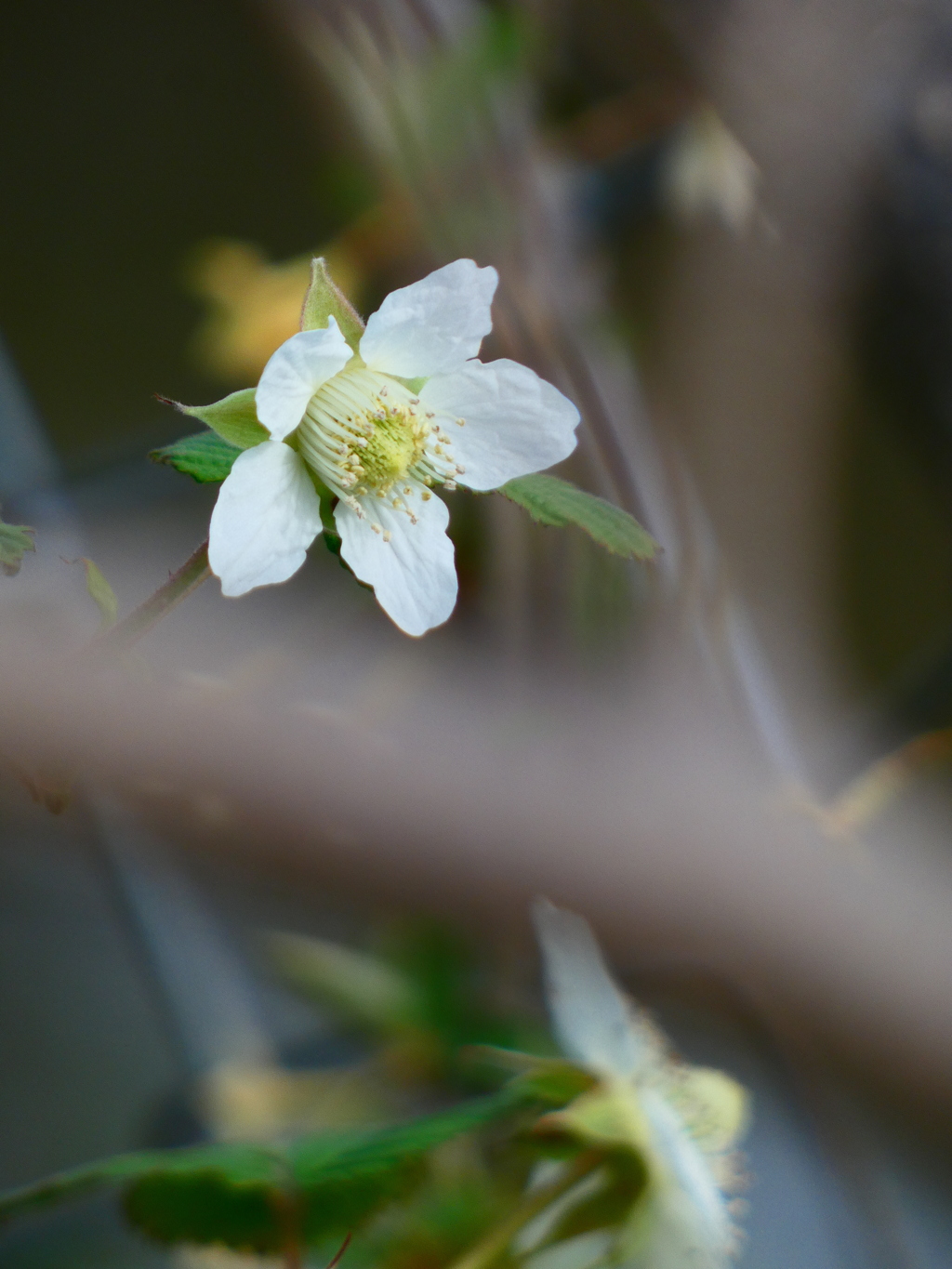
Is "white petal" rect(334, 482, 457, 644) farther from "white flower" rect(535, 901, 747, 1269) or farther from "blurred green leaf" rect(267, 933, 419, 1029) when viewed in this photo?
"blurred green leaf" rect(267, 933, 419, 1029)

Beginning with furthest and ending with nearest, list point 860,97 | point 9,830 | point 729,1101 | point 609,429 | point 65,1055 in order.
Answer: point 860,97, point 609,429, point 65,1055, point 729,1101, point 9,830

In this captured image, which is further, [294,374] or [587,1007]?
[587,1007]

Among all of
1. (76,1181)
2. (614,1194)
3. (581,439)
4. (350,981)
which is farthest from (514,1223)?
(581,439)

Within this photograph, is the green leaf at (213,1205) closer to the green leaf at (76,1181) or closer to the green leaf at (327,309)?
the green leaf at (76,1181)

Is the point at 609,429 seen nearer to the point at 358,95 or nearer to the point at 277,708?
the point at 358,95

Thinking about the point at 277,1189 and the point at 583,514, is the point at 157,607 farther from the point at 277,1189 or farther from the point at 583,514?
the point at 277,1189

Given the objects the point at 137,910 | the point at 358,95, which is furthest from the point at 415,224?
the point at 137,910

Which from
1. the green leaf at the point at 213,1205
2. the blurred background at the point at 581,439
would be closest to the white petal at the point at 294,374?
the blurred background at the point at 581,439
